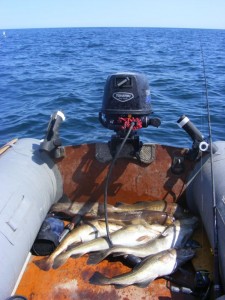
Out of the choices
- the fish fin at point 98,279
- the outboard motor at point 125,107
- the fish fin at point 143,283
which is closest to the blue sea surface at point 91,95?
the outboard motor at point 125,107

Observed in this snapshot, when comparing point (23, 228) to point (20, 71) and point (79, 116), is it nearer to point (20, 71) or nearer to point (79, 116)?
point (79, 116)

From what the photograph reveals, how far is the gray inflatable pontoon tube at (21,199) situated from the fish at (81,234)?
0.31 metres

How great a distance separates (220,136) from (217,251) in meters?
6.77

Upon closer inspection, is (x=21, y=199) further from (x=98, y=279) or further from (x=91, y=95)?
(x=91, y=95)

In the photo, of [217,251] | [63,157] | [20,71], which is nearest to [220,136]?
[63,157]

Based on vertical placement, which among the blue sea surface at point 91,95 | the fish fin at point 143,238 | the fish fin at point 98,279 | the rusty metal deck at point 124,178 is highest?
the rusty metal deck at point 124,178

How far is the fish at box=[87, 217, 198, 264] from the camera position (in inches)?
159

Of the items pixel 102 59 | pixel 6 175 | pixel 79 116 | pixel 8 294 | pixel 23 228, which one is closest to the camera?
pixel 8 294

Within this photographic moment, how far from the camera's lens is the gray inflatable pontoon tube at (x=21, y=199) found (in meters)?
3.35

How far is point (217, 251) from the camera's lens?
341 centimetres

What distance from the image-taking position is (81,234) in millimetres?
4293

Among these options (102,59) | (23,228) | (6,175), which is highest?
(6,175)

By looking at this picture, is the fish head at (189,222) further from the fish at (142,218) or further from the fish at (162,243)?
the fish at (142,218)

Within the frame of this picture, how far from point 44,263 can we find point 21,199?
0.75 m
